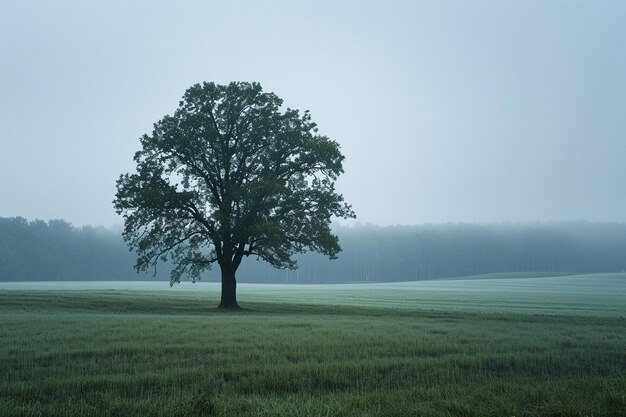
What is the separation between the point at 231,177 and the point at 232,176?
123 millimetres

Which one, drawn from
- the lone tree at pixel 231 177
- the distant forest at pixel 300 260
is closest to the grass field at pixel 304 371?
the lone tree at pixel 231 177

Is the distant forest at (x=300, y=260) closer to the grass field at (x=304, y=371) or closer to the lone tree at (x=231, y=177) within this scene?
the lone tree at (x=231, y=177)

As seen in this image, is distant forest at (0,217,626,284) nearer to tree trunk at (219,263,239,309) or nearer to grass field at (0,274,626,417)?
tree trunk at (219,263,239,309)

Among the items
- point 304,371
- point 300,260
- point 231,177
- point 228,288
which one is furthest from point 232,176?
point 300,260

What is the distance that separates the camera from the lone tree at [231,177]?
108 feet

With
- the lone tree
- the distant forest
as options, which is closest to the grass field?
the lone tree

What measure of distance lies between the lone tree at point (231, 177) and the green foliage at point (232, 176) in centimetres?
7

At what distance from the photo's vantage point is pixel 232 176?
34.8 meters

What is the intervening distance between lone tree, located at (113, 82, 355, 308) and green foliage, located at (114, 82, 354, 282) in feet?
0.23

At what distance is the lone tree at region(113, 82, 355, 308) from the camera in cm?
3300

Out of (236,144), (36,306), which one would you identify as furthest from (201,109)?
(36,306)

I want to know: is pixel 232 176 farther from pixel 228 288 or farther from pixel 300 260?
pixel 300 260

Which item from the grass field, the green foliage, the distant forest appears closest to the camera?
the grass field

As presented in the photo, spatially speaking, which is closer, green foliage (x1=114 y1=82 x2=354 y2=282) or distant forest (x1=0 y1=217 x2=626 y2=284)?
green foliage (x1=114 y1=82 x2=354 y2=282)
